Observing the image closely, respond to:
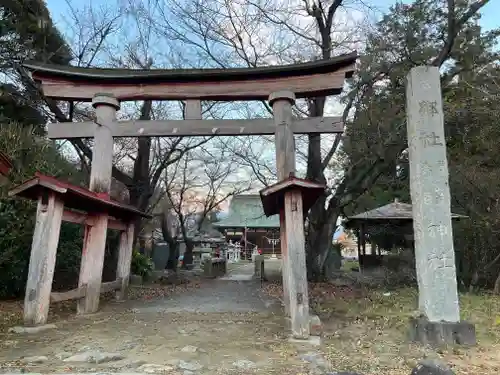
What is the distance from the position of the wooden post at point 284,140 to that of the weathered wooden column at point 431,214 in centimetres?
222

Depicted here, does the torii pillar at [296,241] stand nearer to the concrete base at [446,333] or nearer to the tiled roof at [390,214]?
the concrete base at [446,333]

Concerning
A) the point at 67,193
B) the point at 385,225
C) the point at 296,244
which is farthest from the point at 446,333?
the point at 385,225

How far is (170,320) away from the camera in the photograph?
7730mm

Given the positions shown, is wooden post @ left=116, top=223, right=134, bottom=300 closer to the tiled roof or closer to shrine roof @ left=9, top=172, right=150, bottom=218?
shrine roof @ left=9, top=172, right=150, bottom=218

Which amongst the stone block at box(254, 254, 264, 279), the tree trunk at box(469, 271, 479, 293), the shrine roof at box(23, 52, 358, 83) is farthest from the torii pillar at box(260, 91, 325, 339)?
the stone block at box(254, 254, 264, 279)

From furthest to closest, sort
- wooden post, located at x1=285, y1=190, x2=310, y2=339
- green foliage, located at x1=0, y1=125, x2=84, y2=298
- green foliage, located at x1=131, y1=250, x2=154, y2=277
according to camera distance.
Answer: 1. green foliage, located at x1=131, y1=250, x2=154, y2=277
2. green foliage, located at x1=0, y1=125, x2=84, y2=298
3. wooden post, located at x1=285, y1=190, x2=310, y2=339

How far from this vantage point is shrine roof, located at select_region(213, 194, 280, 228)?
33375 mm

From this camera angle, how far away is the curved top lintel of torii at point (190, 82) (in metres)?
8.39

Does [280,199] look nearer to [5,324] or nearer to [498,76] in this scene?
[5,324]

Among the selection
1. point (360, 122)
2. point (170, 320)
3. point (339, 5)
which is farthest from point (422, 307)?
point (339, 5)

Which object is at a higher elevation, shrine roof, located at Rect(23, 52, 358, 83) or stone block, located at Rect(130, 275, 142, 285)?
shrine roof, located at Rect(23, 52, 358, 83)

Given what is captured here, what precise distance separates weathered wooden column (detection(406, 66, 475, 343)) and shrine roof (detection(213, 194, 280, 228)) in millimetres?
24632

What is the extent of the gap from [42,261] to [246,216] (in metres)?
29.7

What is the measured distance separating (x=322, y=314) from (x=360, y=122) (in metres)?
6.80
